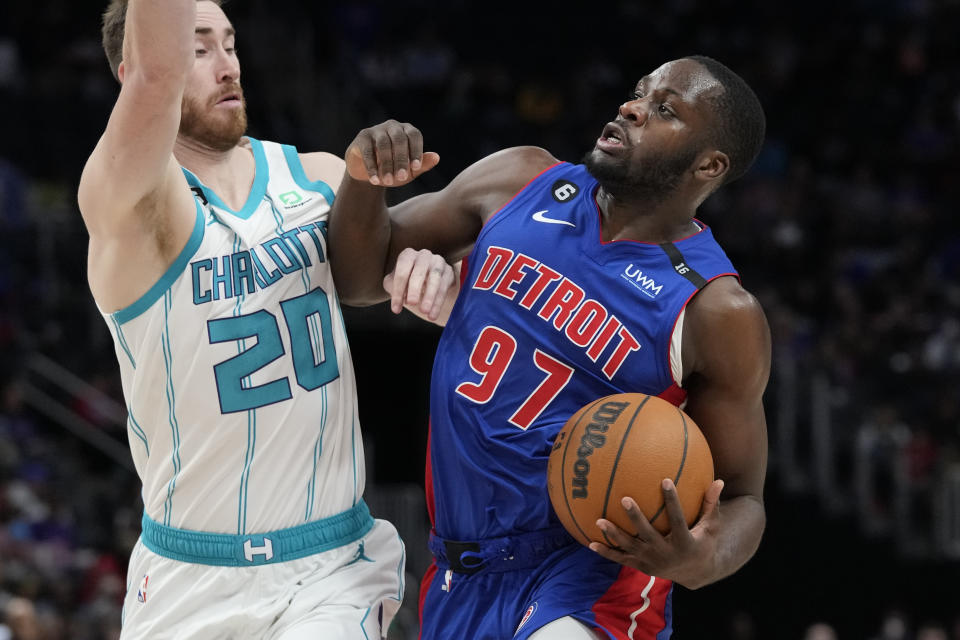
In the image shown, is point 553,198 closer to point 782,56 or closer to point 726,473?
point 726,473

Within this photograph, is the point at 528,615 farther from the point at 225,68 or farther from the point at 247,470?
the point at 225,68

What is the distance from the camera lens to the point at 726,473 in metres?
4.16

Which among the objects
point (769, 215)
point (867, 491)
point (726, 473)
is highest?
point (726, 473)

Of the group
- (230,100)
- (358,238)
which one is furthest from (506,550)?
(230,100)

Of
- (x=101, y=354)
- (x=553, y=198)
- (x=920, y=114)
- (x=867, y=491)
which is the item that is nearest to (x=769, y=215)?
(x=920, y=114)

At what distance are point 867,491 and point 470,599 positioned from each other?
9264mm

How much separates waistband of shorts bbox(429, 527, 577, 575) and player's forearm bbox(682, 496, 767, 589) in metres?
0.46

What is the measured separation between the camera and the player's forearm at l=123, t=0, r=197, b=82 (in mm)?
3562

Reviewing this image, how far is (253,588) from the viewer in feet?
13.4

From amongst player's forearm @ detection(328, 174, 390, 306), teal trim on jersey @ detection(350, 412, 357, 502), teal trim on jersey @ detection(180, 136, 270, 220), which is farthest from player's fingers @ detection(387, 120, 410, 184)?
teal trim on jersey @ detection(350, 412, 357, 502)

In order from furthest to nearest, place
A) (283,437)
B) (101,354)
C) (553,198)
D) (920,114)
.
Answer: (920,114), (101,354), (553,198), (283,437)

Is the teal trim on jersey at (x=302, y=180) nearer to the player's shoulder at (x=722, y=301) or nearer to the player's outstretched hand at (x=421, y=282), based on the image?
the player's outstretched hand at (x=421, y=282)

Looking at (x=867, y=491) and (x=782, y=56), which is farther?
(x=782, y=56)

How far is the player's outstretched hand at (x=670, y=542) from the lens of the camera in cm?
363
